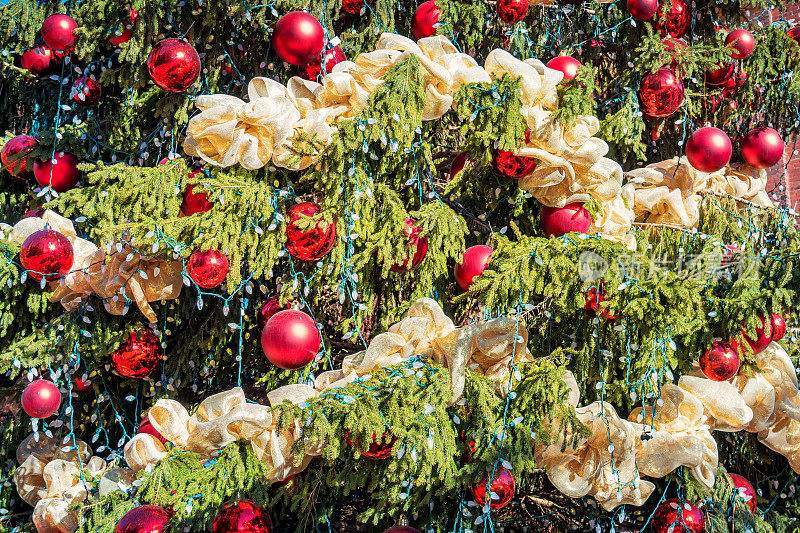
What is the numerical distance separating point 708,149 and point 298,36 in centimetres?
152

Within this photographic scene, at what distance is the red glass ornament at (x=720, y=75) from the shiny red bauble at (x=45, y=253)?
2531mm

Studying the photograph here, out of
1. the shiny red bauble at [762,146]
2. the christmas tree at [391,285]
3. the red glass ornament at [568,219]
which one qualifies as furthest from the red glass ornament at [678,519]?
the shiny red bauble at [762,146]

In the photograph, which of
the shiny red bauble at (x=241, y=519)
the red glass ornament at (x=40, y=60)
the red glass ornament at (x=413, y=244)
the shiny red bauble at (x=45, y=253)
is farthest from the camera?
the red glass ornament at (x=40, y=60)

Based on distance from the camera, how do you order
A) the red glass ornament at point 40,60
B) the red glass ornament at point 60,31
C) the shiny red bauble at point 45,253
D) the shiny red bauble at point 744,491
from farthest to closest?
1. the red glass ornament at point 40,60
2. the red glass ornament at point 60,31
3. the shiny red bauble at point 744,491
4. the shiny red bauble at point 45,253

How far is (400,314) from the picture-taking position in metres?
2.28

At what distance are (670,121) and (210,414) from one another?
7.58 ft

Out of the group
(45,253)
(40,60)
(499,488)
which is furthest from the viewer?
(40,60)

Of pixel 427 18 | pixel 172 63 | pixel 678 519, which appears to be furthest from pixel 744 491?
pixel 172 63

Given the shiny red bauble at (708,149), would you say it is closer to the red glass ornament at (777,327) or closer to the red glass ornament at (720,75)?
the red glass ornament at (720,75)

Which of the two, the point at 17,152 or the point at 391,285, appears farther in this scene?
the point at 17,152

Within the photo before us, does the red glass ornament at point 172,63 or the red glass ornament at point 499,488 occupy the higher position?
the red glass ornament at point 172,63

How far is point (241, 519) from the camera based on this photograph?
1.87m

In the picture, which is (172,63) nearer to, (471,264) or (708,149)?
(471,264)

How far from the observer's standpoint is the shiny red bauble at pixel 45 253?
7.36ft
